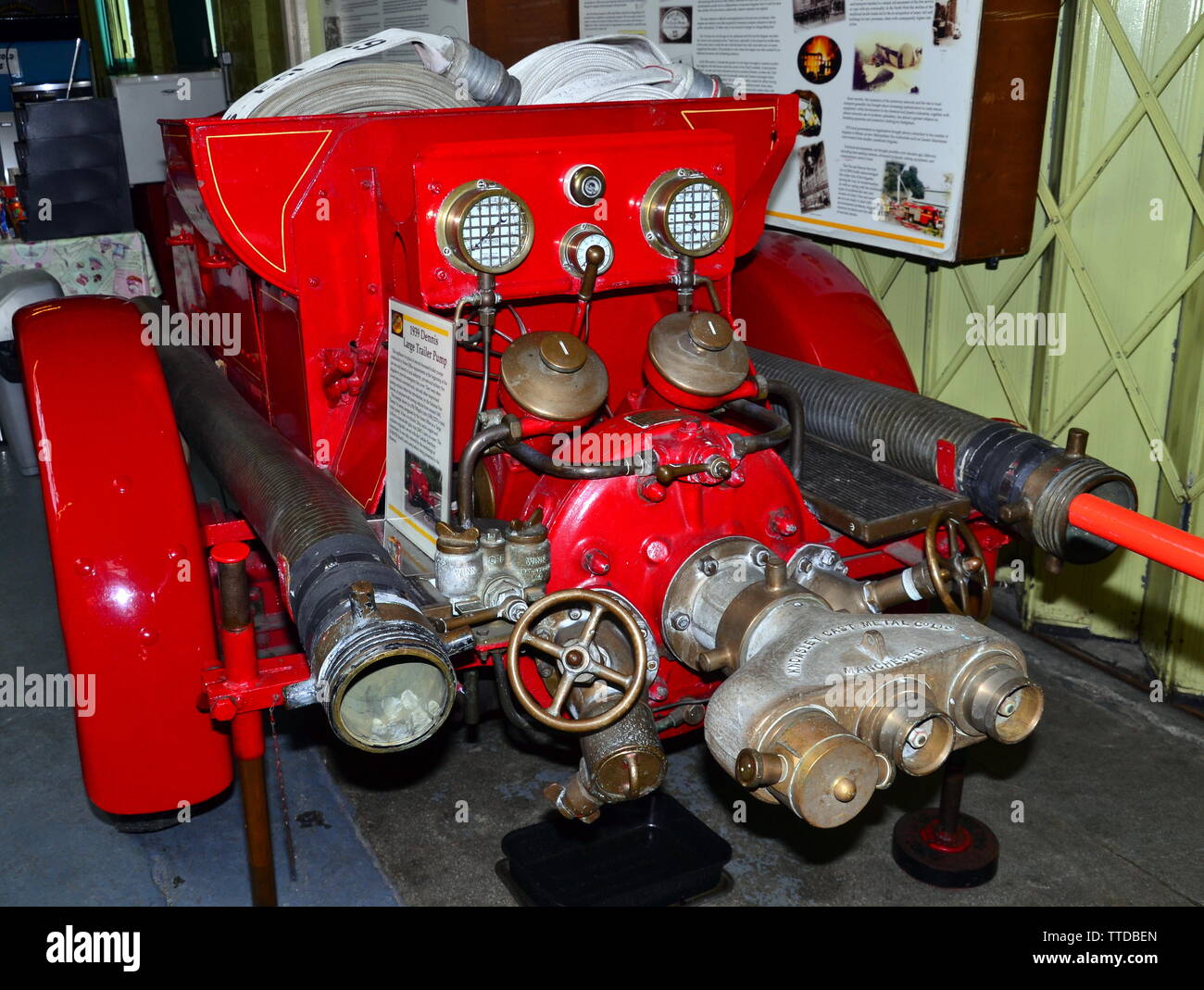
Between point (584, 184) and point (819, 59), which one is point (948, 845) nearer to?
point (584, 184)

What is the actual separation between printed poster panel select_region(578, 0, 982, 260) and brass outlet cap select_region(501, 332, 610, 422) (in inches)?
65.0

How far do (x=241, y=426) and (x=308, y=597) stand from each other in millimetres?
1015

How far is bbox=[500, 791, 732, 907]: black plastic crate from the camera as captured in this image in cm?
290

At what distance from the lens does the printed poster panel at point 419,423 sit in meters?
2.35

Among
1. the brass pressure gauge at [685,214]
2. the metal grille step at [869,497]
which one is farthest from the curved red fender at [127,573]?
the metal grille step at [869,497]

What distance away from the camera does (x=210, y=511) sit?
3.04m

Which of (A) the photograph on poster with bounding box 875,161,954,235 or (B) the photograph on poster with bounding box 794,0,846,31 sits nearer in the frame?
(A) the photograph on poster with bounding box 875,161,954,235

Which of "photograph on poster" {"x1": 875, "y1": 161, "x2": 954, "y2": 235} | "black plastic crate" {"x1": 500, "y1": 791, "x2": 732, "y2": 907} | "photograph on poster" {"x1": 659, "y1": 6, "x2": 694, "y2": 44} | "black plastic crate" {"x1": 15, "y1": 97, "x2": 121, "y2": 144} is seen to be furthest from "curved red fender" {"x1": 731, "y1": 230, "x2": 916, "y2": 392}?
"black plastic crate" {"x1": 15, "y1": 97, "x2": 121, "y2": 144}

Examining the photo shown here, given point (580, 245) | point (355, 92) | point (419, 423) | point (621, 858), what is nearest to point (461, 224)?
point (580, 245)

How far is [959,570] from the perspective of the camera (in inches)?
90.1

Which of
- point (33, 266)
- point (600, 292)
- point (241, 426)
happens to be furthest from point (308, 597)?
point (33, 266)

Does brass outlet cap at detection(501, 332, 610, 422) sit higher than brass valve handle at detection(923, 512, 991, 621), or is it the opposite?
brass outlet cap at detection(501, 332, 610, 422)

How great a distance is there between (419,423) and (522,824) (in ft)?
4.47

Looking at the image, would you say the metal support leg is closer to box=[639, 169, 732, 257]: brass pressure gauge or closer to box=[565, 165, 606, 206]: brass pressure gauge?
box=[639, 169, 732, 257]: brass pressure gauge
